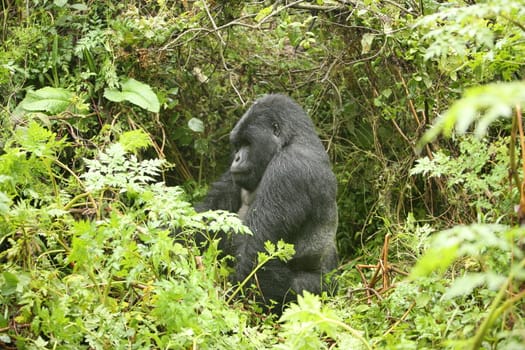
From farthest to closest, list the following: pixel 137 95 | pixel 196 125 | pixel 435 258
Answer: pixel 196 125 < pixel 137 95 < pixel 435 258

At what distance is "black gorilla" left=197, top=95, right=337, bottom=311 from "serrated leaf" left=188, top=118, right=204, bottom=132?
1.85 ft

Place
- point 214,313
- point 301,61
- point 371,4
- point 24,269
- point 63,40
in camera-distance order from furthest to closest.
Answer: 1. point 301,61
2. point 63,40
3. point 371,4
4. point 24,269
5. point 214,313

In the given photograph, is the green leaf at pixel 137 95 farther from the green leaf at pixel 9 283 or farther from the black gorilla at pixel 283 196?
the green leaf at pixel 9 283

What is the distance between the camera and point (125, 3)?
192 inches

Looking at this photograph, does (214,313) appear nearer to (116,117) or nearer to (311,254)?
(311,254)

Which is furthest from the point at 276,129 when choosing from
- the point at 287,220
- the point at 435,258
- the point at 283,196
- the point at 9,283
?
the point at 435,258

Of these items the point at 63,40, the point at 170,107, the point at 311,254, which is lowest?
the point at 311,254

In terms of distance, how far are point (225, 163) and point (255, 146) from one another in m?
1.07

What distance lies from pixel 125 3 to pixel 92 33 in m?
0.37

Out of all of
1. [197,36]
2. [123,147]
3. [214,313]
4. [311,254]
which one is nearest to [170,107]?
[197,36]

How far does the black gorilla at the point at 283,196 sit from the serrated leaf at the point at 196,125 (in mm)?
563

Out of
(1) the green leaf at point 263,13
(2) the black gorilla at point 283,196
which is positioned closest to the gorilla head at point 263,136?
(2) the black gorilla at point 283,196

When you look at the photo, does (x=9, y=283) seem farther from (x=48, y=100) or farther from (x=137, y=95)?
(x=137, y=95)

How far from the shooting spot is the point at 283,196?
4223 mm
